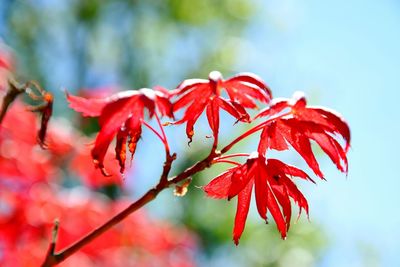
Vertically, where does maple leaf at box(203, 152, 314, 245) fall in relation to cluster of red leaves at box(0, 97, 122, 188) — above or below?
above

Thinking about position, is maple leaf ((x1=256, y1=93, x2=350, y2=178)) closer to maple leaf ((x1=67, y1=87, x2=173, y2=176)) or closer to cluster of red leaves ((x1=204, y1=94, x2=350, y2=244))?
cluster of red leaves ((x1=204, y1=94, x2=350, y2=244))

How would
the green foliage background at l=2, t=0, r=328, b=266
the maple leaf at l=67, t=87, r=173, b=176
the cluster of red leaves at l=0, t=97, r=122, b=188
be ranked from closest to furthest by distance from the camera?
the maple leaf at l=67, t=87, r=173, b=176
the cluster of red leaves at l=0, t=97, r=122, b=188
the green foliage background at l=2, t=0, r=328, b=266

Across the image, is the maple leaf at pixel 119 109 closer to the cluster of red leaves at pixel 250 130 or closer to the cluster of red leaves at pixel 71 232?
the cluster of red leaves at pixel 250 130

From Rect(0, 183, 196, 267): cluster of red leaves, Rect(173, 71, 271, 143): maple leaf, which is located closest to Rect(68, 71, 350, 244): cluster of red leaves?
Rect(173, 71, 271, 143): maple leaf

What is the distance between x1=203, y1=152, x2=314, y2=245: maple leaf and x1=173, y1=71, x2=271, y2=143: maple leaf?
0.06 metres

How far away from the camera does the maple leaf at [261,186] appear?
0.80 metres

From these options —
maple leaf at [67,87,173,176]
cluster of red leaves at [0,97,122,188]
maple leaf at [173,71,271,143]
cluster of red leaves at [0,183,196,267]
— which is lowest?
cluster of red leaves at [0,183,196,267]

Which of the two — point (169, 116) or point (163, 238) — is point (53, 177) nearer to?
point (163, 238)

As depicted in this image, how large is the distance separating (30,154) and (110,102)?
146 cm

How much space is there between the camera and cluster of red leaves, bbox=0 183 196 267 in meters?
2.02

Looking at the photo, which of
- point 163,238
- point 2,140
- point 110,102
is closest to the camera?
point 110,102

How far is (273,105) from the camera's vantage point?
779 millimetres

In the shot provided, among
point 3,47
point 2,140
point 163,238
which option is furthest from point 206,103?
point 163,238

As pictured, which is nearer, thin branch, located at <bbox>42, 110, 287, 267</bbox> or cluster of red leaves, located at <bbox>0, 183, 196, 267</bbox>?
thin branch, located at <bbox>42, 110, 287, 267</bbox>
